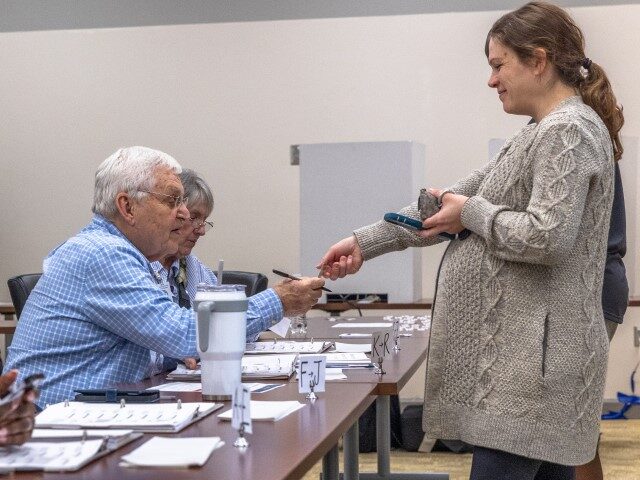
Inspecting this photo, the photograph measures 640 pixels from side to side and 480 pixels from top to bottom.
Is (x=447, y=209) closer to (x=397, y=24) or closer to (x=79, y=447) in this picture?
(x=79, y=447)

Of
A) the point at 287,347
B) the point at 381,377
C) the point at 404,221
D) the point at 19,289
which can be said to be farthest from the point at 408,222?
the point at 19,289

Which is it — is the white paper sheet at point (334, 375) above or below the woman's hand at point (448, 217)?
below

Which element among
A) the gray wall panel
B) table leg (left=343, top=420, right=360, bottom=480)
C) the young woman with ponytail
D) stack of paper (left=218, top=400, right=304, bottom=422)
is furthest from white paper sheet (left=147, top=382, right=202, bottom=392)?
the gray wall panel

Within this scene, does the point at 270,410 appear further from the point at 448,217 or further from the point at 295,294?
the point at 295,294

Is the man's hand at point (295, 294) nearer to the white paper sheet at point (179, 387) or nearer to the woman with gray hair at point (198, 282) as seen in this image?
the woman with gray hair at point (198, 282)

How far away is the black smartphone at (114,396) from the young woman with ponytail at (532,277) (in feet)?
1.66

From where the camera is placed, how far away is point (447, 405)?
1793 mm

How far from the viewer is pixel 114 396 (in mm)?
1736

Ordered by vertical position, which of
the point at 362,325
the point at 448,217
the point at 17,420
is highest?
the point at 448,217

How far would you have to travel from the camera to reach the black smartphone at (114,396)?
1740 millimetres

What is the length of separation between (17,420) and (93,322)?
840mm

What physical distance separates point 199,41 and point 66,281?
4.31 metres

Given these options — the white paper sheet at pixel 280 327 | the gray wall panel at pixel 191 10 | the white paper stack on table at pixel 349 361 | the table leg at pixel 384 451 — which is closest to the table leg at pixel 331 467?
the white paper stack on table at pixel 349 361

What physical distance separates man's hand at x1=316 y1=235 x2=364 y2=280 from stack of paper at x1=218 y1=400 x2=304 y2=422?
1.61 ft
